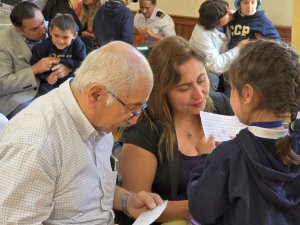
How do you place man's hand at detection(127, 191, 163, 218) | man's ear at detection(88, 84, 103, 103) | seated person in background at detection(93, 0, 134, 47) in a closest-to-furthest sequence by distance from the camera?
man's ear at detection(88, 84, 103, 103)
man's hand at detection(127, 191, 163, 218)
seated person in background at detection(93, 0, 134, 47)

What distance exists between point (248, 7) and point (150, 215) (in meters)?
2.54

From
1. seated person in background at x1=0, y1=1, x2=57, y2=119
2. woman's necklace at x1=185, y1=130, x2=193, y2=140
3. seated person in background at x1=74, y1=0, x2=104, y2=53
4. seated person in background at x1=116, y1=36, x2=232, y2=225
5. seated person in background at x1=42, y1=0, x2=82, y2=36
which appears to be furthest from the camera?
seated person in background at x1=74, y1=0, x2=104, y2=53

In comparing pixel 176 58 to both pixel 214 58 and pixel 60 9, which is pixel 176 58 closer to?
pixel 214 58

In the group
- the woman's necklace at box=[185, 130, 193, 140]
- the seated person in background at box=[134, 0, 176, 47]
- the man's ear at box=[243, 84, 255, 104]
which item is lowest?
the seated person in background at box=[134, 0, 176, 47]

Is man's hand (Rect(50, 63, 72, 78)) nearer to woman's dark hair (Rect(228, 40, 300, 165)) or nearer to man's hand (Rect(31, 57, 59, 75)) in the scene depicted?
man's hand (Rect(31, 57, 59, 75))

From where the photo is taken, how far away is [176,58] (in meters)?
1.56

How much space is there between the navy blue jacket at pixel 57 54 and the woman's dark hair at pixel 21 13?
21 centimetres

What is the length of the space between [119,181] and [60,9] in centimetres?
299

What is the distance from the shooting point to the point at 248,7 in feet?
11.1

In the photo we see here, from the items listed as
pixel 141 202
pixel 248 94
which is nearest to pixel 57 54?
pixel 141 202

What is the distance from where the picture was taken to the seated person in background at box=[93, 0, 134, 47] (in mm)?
3830

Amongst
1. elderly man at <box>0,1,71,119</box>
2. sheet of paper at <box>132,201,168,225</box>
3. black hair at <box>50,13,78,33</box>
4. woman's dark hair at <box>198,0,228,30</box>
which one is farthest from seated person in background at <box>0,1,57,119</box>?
sheet of paper at <box>132,201,168,225</box>

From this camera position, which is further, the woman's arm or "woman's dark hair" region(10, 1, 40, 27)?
"woman's dark hair" region(10, 1, 40, 27)

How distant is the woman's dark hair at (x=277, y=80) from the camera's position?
1.06m
